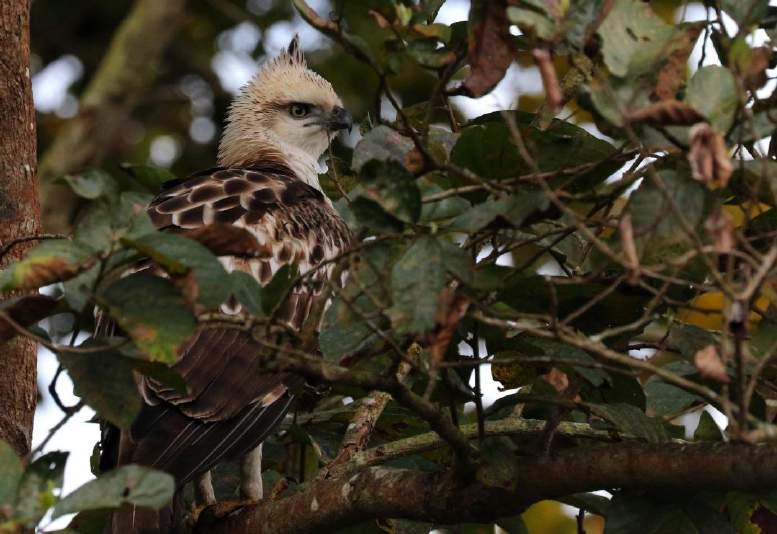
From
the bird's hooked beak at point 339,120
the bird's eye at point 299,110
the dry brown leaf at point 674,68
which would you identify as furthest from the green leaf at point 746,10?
the bird's eye at point 299,110

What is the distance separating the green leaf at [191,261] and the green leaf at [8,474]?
1.52ft

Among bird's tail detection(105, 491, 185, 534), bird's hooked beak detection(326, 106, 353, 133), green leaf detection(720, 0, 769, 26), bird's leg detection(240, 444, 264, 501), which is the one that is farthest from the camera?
bird's hooked beak detection(326, 106, 353, 133)

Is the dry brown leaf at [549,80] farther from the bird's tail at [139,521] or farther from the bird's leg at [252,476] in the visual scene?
the bird's leg at [252,476]

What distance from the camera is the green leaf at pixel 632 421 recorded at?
3203mm

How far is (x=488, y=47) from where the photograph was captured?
287cm

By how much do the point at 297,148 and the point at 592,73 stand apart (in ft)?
12.9

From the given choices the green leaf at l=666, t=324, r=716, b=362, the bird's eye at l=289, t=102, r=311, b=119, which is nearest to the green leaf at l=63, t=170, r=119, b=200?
the green leaf at l=666, t=324, r=716, b=362

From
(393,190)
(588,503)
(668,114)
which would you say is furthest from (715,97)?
(588,503)

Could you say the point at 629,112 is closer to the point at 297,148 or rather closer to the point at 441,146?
the point at 441,146

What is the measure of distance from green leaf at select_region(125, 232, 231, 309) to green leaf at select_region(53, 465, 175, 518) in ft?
1.17

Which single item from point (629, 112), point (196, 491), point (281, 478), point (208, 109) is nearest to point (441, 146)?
point (629, 112)

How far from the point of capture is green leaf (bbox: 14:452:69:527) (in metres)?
2.51

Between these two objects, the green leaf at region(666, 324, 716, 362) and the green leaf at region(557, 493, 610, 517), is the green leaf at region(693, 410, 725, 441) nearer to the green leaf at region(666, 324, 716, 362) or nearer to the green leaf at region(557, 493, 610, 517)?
the green leaf at region(666, 324, 716, 362)

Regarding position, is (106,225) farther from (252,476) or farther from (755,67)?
(252,476)
